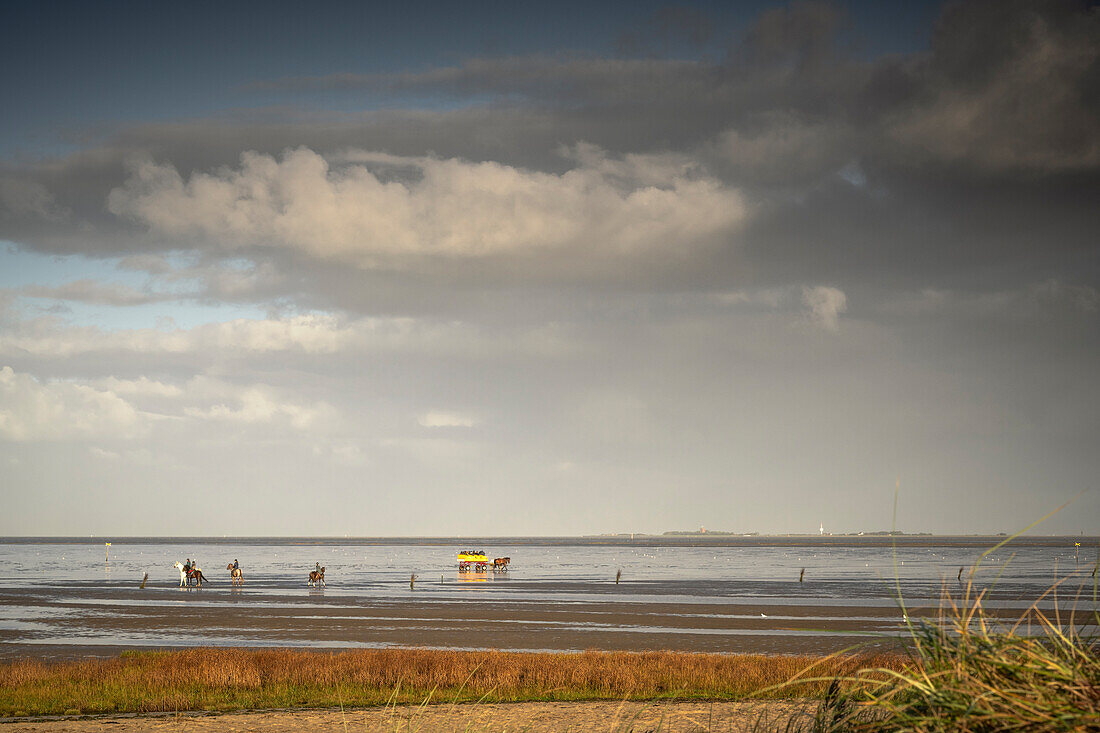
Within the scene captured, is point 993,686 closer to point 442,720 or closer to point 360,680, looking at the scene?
point 442,720

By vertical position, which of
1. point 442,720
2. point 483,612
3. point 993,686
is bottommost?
point 483,612

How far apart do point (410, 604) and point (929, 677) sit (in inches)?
2103

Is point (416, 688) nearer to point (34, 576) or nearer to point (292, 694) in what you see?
point (292, 694)

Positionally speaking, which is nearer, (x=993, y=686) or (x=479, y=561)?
(x=993, y=686)

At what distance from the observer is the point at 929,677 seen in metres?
3.52

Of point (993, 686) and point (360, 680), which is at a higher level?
point (993, 686)

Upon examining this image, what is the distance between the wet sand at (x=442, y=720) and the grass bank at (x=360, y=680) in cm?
88

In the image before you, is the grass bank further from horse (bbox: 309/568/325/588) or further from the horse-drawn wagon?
the horse-drawn wagon

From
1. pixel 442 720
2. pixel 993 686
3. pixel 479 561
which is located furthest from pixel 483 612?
pixel 993 686

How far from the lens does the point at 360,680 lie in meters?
24.3

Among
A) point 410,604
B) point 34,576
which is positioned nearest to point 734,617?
point 410,604

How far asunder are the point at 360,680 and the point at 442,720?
5403 millimetres

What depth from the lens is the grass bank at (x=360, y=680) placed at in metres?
22.2

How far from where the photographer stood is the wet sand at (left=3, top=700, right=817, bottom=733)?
18594 millimetres
